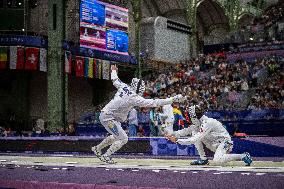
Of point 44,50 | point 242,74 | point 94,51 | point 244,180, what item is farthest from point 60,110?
point 244,180

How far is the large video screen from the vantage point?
107ft

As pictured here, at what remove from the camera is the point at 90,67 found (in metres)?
33.5

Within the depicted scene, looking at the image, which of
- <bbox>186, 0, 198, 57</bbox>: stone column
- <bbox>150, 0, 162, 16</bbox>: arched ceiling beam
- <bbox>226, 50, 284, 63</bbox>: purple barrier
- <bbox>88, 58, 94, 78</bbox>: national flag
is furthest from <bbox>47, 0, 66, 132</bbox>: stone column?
<bbox>186, 0, 198, 57</bbox>: stone column

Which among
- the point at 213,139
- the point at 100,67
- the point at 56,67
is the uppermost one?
the point at 100,67

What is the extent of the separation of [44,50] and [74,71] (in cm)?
265

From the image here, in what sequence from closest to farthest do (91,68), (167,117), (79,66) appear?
(167,117) → (79,66) → (91,68)

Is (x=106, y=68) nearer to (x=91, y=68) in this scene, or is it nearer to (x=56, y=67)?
(x=91, y=68)

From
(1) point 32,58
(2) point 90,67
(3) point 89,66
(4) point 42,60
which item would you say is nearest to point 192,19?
(2) point 90,67

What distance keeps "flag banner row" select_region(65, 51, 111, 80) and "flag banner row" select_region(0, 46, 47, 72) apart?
1833 mm

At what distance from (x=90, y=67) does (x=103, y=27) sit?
3.11m

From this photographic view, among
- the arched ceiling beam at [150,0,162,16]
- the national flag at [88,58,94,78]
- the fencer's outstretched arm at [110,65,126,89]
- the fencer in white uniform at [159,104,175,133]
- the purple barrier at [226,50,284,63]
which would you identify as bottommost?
the fencer in white uniform at [159,104,175,133]

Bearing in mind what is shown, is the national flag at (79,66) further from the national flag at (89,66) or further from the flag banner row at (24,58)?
the flag banner row at (24,58)

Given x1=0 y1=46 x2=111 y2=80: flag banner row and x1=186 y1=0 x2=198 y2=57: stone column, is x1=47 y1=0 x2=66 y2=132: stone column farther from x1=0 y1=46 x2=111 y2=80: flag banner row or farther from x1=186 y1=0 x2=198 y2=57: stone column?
x1=186 y1=0 x2=198 y2=57: stone column

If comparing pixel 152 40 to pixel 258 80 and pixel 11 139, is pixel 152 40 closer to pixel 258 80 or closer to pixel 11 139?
pixel 258 80
